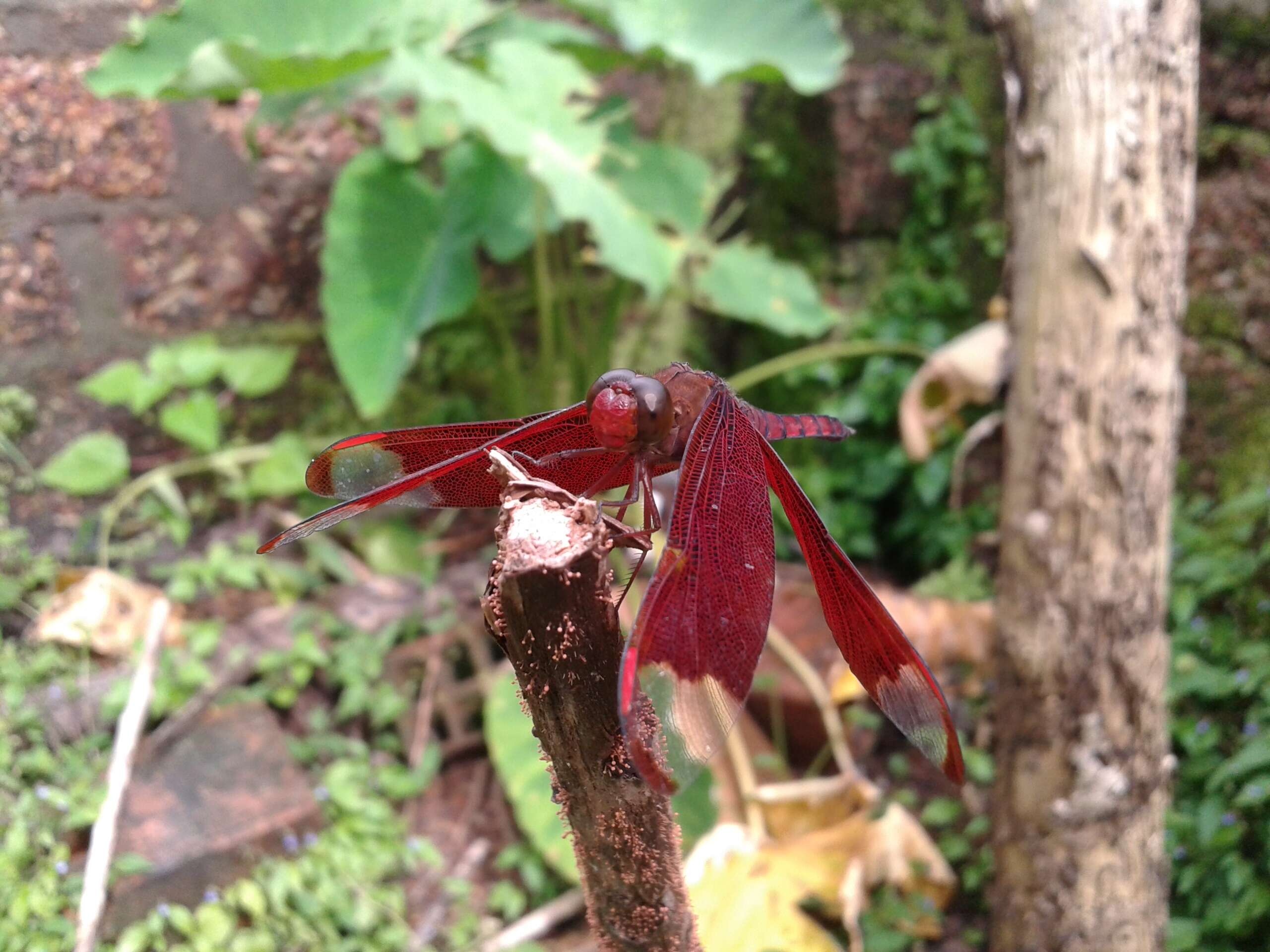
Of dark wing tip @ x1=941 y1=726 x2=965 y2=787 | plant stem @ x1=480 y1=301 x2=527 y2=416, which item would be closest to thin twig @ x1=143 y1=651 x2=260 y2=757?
plant stem @ x1=480 y1=301 x2=527 y2=416

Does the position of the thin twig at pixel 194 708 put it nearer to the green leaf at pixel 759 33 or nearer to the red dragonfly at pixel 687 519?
the red dragonfly at pixel 687 519

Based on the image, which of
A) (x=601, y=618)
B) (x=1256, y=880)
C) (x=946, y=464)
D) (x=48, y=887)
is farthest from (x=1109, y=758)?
(x=48, y=887)

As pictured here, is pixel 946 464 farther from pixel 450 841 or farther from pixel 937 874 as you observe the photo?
pixel 450 841

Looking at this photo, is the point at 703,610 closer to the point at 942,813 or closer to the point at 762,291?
the point at 942,813

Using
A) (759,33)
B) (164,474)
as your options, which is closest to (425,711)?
(164,474)

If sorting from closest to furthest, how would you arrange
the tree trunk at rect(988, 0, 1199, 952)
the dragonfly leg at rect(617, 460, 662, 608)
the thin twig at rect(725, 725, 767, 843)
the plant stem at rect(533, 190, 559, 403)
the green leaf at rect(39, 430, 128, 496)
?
the dragonfly leg at rect(617, 460, 662, 608) → the tree trunk at rect(988, 0, 1199, 952) → the thin twig at rect(725, 725, 767, 843) → the green leaf at rect(39, 430, 128, 496) → the plant stem at rect(533, 190, 559, 403)

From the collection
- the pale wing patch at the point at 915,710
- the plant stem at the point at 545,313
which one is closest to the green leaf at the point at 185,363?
the plant stem at the point at 545,313

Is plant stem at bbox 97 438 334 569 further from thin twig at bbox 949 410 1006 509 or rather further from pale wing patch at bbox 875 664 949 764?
pale wing patch at bbox 875 664 949 764
